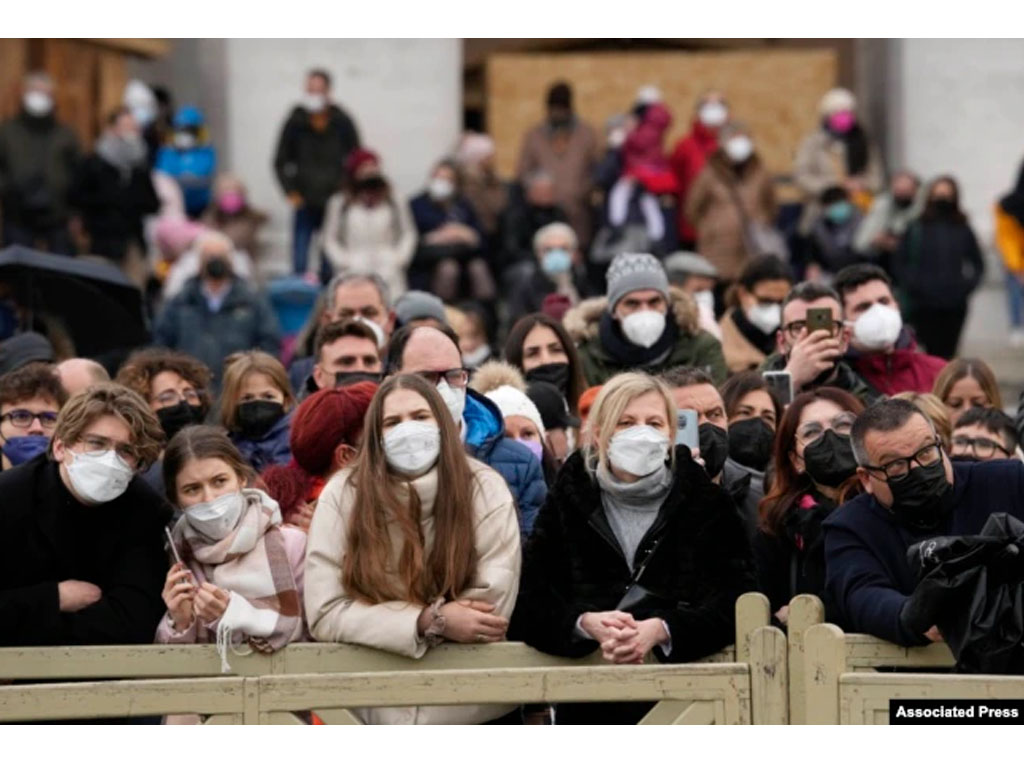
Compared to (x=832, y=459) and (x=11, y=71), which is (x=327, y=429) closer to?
(x=832, y=459)

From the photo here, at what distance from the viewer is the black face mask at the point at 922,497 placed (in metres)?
9.10

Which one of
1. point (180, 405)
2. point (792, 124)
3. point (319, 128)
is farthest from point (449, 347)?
point (792, 124)

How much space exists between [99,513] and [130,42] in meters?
16.7

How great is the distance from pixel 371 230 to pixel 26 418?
9308mm

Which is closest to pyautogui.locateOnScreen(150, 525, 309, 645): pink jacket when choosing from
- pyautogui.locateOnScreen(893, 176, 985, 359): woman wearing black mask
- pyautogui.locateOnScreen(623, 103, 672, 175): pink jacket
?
pyautogui.locateOnScreen(893, 176, 985, 359): woman wearing black mask

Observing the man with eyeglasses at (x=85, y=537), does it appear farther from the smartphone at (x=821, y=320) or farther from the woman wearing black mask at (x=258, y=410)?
the smartphone at (x=821, y=320)

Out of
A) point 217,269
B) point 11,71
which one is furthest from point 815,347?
point 11,71

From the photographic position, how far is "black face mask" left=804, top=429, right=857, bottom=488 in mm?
9875

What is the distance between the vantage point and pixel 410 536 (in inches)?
359

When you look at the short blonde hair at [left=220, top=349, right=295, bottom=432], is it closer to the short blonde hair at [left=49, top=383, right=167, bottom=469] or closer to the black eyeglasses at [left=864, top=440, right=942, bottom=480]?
the short blonde hair at [left=49, top=383, right=167, bottom=469]

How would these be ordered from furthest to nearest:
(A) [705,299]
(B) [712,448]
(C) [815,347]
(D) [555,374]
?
(A) [705,299], (D) [555,374], (C) [815,347], (B) [712,448]

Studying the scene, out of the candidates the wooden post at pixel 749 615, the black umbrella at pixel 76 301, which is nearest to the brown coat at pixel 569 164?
the black umbrella at pixel 76 301

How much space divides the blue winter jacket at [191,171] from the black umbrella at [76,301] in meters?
8.07

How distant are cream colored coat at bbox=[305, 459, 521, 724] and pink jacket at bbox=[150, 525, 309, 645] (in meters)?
0.25
